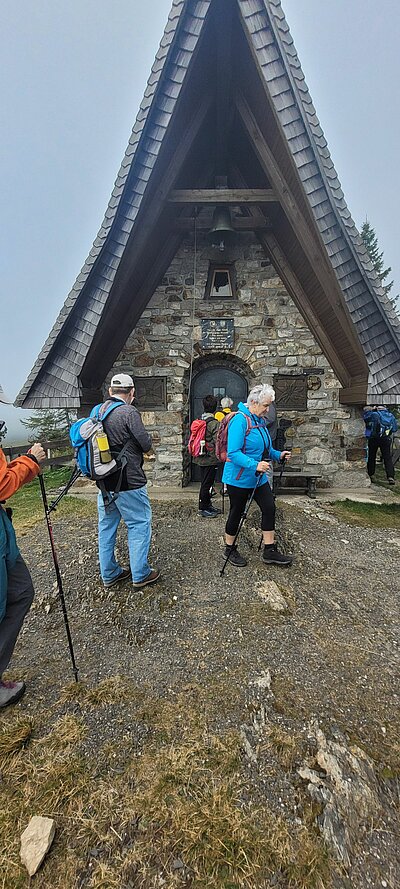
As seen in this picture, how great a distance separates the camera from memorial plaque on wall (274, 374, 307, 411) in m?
7.64

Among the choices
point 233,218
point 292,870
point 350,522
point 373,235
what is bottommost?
point 292,870

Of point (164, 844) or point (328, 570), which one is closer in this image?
point (164, 844)

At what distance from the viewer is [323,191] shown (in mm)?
5363

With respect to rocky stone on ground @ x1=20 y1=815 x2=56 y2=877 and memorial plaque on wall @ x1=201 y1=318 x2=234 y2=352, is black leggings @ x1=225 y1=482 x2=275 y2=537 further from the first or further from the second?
memorial plaque on wall @ x1=201 y1=318 x2=234 y2=352

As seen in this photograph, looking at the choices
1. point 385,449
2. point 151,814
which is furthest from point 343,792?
point 385,449

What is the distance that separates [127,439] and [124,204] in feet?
13.6

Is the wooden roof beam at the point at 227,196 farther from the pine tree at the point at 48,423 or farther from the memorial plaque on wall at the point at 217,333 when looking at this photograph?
the pine tree at the point at 48,423

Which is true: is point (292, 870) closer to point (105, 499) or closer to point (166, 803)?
point (166, 803)

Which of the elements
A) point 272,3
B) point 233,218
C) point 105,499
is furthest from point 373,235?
point 105,499

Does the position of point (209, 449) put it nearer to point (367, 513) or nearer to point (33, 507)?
point (367, 513)

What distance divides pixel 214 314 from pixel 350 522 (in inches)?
190

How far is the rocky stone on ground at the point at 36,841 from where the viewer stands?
1584mm

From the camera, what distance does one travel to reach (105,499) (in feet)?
11.2

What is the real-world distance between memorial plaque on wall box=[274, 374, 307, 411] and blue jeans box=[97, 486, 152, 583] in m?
4.91
